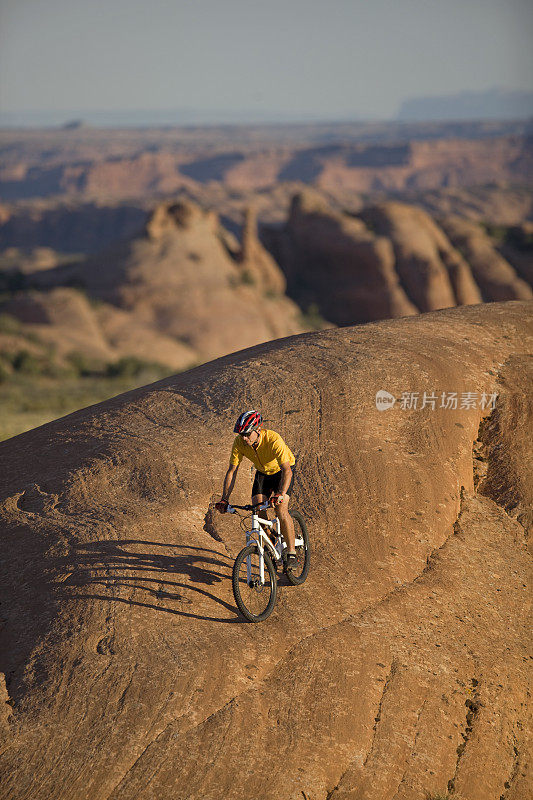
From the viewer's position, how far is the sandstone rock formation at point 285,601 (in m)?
5.21

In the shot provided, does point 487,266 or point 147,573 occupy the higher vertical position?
point 147,573

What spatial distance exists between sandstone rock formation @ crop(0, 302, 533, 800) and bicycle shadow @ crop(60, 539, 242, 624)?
2 cm

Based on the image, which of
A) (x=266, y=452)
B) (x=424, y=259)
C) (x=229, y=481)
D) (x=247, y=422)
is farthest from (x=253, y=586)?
(x=424, y=259)

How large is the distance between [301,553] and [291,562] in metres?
0.38

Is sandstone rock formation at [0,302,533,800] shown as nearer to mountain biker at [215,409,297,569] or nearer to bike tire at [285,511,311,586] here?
bike tire at [285,511,311,586]

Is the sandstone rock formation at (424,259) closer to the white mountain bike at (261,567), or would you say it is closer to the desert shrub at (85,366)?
the desert shrub at (85,366)

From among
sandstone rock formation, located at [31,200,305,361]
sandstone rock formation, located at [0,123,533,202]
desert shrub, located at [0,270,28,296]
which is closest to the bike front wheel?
sandstone rock formation, located at [31,200,305,361]

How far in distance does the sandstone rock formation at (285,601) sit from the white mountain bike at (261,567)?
0.51 feet

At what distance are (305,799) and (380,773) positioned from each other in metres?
0.70

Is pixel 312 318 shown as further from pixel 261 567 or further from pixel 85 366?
pixel 261 567

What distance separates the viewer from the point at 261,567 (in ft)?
20.3

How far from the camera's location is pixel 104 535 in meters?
6.97

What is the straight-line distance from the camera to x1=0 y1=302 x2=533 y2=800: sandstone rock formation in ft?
17.1

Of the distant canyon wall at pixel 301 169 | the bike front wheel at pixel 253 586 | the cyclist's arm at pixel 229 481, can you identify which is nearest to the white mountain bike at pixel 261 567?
the bike front wheel at pixel 253 586
